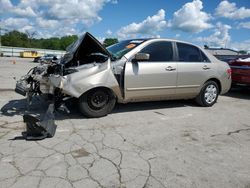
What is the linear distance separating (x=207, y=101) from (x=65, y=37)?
107 meters

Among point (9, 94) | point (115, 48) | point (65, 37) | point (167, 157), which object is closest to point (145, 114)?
point (115, 48)

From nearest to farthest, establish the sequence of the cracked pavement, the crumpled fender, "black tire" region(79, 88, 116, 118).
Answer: the cracked pavement < the crumpled fender < "black tire" region(79, 88, 116, 118)

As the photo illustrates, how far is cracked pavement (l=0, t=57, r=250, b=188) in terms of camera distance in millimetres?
2982

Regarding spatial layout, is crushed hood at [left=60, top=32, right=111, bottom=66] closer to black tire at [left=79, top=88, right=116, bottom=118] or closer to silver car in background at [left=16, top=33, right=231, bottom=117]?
Answer: silver car in background at [left=16, top=33, right=231, bottom=117]

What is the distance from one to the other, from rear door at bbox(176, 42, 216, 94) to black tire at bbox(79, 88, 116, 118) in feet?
5.95

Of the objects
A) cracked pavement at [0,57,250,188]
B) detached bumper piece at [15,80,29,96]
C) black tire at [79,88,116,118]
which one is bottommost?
cracked pavement at [0,57,250,188]

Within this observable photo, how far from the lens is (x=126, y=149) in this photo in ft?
12.5

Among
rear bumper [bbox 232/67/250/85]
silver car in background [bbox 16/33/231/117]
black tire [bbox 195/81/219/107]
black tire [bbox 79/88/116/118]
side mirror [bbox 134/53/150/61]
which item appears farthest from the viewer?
rear bumper [bbox 232/67/250/85]

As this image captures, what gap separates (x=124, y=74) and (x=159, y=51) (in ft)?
3.67

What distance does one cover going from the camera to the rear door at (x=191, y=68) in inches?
239

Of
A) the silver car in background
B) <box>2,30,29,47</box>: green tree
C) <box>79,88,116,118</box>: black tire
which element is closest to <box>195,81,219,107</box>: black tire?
the silver car in background

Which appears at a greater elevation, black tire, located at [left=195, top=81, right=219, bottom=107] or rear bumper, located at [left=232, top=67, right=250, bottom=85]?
rear bumper, located at [left=232, top=67, right=250, bottom=85]

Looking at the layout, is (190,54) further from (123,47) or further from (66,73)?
(66,73)

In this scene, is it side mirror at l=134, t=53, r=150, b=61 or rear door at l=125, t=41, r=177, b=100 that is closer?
side mirror at l=134, t=53, r=150, b=61
